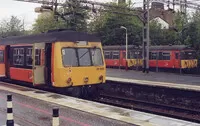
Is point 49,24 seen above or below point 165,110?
above

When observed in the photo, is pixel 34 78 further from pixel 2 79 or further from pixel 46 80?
pixel 2 79

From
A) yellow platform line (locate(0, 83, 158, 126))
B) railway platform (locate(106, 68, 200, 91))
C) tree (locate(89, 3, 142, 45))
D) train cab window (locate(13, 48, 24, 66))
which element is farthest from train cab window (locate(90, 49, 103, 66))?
tree (locate(89, 3, 142, 45))

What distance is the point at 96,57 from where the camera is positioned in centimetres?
1531

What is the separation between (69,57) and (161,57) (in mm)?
21912

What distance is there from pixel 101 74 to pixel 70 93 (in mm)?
1893

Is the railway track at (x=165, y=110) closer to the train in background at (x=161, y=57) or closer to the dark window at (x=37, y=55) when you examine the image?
the dark window at (x=37, y=55)

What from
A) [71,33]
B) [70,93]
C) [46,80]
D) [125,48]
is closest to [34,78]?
[46,80]

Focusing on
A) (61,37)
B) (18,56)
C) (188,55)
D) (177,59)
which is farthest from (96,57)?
(188,55)

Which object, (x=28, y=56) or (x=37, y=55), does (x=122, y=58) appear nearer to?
(x=28, y=56)

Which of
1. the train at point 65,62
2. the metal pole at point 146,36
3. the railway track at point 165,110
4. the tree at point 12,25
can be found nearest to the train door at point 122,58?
the metal pole at point 146,36

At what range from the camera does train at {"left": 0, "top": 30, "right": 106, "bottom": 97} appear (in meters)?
14.0

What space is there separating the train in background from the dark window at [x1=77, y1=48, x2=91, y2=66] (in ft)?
64.8

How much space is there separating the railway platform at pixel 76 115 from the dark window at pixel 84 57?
2.21 metres

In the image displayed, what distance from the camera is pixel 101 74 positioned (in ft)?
50.7
